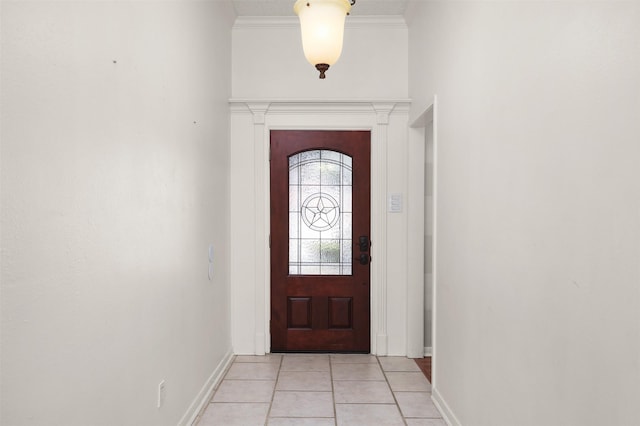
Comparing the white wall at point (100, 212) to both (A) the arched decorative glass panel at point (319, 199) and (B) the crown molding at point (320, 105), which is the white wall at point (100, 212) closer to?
(B) the crown molding at point (320, 105)

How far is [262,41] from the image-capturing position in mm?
4086

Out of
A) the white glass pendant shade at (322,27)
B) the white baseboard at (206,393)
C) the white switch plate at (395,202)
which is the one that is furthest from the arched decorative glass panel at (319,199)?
the white glass pendant shade at (322,27)

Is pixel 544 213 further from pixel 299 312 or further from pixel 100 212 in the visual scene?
pixel 299 312

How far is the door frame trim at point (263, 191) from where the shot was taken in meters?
4.05

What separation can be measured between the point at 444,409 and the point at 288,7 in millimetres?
3183

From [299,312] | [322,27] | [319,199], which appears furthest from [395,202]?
[322,27]

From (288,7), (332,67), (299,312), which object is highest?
(288,7)

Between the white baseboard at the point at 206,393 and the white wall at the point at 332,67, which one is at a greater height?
the white wall at the point at 332,67

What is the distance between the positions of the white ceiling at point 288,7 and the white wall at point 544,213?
3.93ft

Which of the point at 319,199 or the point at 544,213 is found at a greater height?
the point at 319,199

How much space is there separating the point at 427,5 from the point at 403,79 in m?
0.81

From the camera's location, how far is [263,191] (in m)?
4.08

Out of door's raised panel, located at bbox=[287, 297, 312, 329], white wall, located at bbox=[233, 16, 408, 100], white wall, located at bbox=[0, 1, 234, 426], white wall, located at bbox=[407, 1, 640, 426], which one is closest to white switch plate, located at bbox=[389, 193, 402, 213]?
white wall, located at bbox=[233, 16, 408, 100]

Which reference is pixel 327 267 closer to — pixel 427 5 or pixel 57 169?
pixel 427 5
